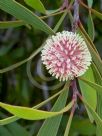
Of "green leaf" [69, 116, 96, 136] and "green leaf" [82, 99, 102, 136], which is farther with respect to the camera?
"green leaf" [69, 116, 96, 136]

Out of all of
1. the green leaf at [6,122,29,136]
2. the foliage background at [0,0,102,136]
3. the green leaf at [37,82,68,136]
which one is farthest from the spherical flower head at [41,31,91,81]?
the foliage background at [0,0,102,136]

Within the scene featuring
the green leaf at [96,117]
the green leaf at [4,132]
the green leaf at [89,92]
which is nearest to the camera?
the green leaf at [96,117]

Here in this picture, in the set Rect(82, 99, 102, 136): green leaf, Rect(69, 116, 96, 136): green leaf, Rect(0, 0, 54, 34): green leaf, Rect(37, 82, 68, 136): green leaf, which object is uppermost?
Rect(0, 0, 54, 34): green leaf

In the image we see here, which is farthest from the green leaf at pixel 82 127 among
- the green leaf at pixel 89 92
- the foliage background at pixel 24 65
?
the green leaf at pixel 89 92

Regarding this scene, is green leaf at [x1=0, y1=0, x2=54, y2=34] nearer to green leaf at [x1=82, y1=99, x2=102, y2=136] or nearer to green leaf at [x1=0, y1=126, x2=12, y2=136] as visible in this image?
green leaf at [x1=82, y1=99, x2=102, y2=136]

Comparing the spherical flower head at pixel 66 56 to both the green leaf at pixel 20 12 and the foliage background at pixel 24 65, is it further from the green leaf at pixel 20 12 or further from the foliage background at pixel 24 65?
the foliage background at pixel 24 65

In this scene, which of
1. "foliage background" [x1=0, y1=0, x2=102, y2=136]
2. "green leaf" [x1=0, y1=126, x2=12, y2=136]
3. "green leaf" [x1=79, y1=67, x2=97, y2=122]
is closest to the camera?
"green leaf" [x1=79, y1=67, x2=97, y2=122]

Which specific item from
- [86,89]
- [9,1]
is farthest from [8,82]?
[9,1]

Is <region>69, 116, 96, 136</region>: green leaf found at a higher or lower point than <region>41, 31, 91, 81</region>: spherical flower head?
lower

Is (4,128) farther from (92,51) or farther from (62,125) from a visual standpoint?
(92,51)
